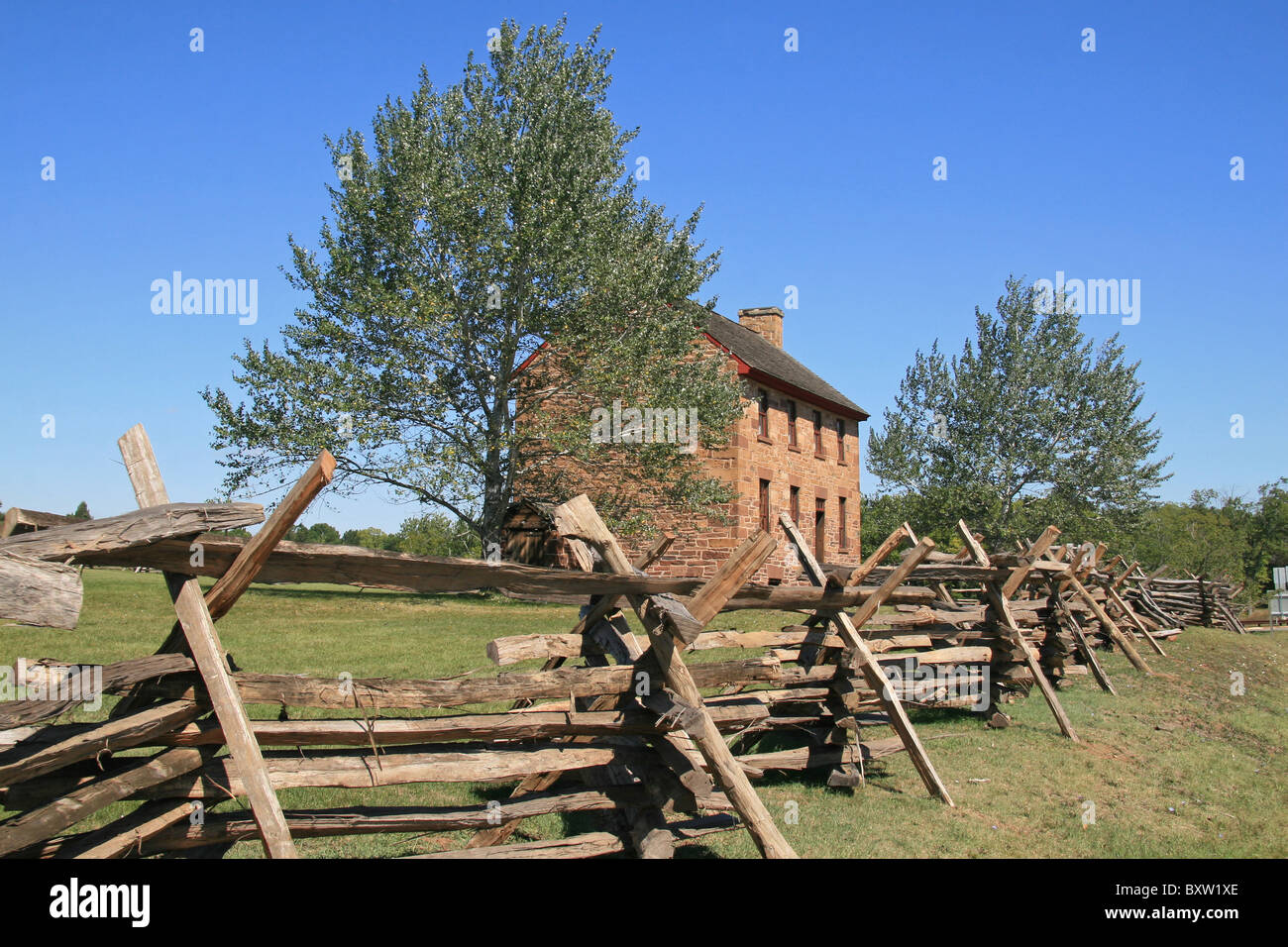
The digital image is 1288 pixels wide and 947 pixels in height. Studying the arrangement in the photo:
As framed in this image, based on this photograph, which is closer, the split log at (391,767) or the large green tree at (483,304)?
the split log at (391,767)

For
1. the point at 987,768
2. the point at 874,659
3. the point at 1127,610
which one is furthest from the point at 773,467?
the point at 874,659

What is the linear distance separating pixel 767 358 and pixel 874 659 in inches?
882

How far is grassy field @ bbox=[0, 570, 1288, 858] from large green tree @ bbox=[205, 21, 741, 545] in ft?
18.8

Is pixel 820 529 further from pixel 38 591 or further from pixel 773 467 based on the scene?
pixel 38 591

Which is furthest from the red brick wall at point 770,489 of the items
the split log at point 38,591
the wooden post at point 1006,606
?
the split log at point 38,591

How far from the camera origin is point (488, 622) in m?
16.2

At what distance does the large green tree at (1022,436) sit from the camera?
3297 centimetres

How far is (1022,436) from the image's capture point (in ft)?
112

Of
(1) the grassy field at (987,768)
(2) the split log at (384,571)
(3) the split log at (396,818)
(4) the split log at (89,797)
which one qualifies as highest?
(2) the split log at (384,571)

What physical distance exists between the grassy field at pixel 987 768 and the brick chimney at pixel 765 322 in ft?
65.6

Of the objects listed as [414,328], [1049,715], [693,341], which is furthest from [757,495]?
[1049,715]

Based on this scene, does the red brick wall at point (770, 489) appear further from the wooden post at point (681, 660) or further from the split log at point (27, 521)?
the split log at point (27, 521)
